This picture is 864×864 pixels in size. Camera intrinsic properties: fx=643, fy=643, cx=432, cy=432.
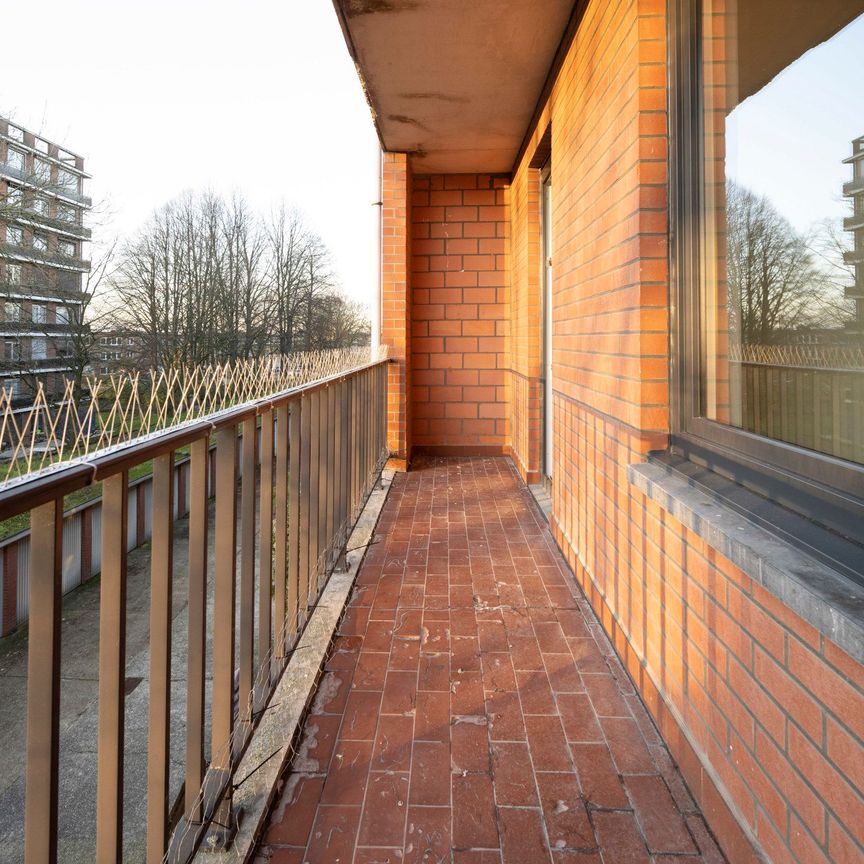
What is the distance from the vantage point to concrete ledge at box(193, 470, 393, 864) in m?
1.45

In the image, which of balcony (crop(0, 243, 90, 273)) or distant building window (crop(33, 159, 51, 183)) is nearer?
balcony (crop(0, 243, 90, 273))

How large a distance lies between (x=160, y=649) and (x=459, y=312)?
19.6ft

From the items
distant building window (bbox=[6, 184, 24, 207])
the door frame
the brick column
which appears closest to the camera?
the door frame

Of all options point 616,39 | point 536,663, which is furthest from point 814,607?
point 616,39

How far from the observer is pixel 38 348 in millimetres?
13672

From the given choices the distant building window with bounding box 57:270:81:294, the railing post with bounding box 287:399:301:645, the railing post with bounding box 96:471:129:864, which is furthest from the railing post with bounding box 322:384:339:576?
the distant building window with bounding box 57:270:81:294

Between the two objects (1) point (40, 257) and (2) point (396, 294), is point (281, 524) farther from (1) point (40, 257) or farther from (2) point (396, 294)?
(1) point (40, 257)

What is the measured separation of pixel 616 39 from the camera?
2363mm

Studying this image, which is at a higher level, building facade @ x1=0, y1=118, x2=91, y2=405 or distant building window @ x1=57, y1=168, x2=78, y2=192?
distant building window @ x1=57, y1=168, x2=78, y2=192

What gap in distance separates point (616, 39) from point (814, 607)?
7.26 feet

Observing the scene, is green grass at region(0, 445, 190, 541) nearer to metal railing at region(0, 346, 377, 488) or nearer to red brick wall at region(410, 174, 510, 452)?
metal railing at region(0, 346, 377, 488)

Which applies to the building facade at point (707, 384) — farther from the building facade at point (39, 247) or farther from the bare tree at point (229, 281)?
the bare tree at point (229, 281)

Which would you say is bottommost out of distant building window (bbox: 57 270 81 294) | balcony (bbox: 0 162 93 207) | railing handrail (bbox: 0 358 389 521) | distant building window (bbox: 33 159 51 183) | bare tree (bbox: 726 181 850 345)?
railing handrail (bbox: 0 358 389 521)

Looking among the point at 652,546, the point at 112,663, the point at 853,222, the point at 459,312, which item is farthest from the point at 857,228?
the point at 459,312
